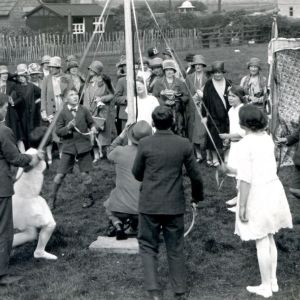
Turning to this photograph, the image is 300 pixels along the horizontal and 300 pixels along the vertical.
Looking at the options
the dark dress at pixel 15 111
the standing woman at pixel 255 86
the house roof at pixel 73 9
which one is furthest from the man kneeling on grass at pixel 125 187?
the house roof at pixel 73 9

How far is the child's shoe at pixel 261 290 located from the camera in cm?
526

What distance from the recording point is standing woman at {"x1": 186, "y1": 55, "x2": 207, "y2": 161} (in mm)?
10227

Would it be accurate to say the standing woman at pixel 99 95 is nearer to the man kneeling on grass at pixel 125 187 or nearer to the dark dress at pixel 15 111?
the dark dress at pixel 15 111

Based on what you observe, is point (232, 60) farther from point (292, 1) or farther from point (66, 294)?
point (292, 1)

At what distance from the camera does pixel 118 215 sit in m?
6.40

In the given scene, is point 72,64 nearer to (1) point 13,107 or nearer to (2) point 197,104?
(1) point 13,107

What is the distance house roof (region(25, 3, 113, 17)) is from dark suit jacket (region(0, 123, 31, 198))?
42476 mm

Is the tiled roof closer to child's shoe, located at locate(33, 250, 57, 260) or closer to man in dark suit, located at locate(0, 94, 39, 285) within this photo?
child's shoe, located at locate(33, 250, 57, 260)

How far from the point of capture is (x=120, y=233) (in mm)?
6652

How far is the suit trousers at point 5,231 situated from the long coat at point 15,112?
4748 millimetres

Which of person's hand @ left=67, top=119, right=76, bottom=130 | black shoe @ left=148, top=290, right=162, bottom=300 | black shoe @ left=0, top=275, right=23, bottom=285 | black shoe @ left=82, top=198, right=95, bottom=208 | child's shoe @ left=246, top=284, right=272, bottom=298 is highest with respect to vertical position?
person's hand @ left=67, top=119, right=76, bottom=130

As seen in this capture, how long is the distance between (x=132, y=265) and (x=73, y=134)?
2.43 meters

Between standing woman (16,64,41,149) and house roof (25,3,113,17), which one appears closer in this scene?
standing woman (16,64,41,149)

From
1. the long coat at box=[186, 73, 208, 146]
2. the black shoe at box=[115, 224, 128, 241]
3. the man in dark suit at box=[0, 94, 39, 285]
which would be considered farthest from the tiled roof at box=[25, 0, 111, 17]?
the man in dark suit at box=[0, 94, 39, 285]
